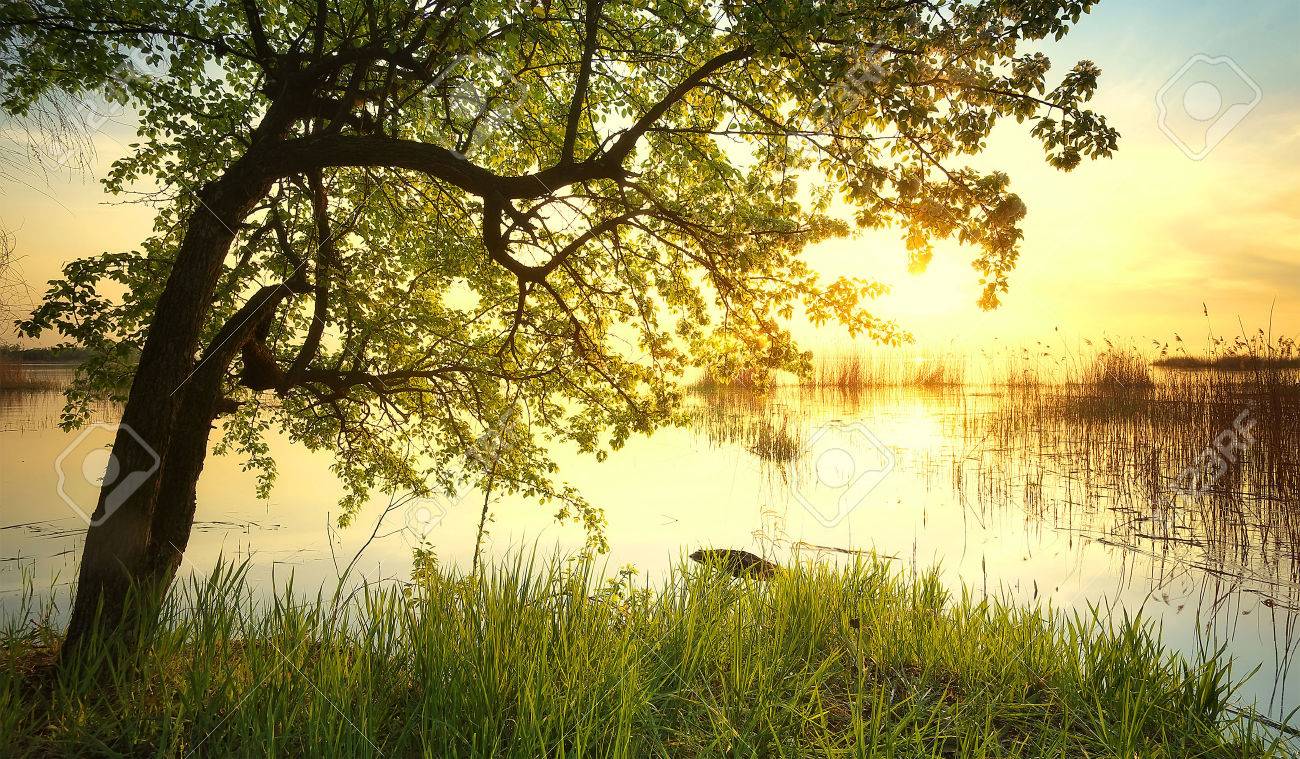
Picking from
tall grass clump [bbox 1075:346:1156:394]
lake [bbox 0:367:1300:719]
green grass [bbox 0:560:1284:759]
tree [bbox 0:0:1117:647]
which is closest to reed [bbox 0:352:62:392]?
lake [bbox 0:367:1300:719]

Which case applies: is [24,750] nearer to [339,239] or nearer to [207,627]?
[207,627]

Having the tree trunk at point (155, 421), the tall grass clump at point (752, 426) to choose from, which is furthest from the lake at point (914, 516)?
the tree trunk at point (155, 421)

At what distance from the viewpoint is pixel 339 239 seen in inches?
263

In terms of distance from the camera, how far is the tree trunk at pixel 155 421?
4.25 m

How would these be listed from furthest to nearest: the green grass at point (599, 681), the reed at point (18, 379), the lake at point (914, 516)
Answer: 1. the reed at point (18, 379)
2. the lake at point (914, 516)
3. the green grass at point (599, 681)

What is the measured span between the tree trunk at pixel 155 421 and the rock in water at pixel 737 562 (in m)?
3.73

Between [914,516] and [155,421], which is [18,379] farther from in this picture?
[914,516]

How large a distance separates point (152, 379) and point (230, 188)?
1406 mm

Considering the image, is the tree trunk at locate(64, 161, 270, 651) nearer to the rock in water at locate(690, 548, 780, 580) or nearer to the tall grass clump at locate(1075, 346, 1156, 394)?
the rock in water at locate(690, 548, 780, 580)

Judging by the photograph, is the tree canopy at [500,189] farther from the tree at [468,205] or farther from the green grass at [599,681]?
the green grass at [599,681]

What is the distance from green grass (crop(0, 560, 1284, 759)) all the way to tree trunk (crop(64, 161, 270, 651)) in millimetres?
483

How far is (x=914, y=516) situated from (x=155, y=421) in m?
9.13

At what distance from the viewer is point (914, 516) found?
10070 millimetres

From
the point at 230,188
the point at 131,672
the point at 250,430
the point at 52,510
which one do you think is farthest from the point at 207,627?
the point at 52,510
